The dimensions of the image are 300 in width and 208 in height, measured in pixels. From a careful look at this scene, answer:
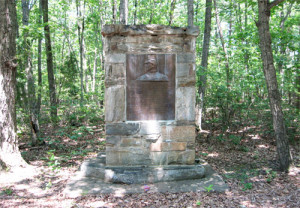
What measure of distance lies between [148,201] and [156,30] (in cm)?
299

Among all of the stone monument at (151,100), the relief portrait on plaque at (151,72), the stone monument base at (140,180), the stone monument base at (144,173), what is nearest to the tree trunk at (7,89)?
the stone monument base at (140,180)

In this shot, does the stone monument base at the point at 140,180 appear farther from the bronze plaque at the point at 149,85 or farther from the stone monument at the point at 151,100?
the bronze plaque at the point at 149,85

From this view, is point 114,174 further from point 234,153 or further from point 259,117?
point 259,117

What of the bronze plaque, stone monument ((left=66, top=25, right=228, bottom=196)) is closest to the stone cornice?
stone monument ((left=66, top=25, right=228, bottom=196))

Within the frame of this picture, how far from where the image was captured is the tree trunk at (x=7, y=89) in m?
4.59

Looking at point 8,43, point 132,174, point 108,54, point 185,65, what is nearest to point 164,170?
point 132,174

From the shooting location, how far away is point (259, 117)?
699 centimetres

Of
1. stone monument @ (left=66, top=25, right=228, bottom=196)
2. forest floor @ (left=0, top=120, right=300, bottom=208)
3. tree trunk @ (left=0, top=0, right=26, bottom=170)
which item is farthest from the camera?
tree trunk @ (left=0, top=0, right=26, bottom=170)

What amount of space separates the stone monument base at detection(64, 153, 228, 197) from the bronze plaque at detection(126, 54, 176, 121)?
100 cm

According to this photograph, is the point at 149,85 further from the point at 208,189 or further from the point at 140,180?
the point at 208,189

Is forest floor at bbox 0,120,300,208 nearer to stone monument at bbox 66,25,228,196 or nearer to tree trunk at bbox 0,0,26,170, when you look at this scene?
tree trunk at bbox 0,0,26,170

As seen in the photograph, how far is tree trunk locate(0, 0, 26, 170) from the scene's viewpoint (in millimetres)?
4586

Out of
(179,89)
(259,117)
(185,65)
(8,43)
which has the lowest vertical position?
(259,117)

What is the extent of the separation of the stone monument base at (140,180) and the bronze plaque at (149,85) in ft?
3.29
